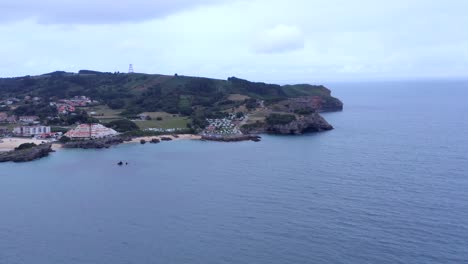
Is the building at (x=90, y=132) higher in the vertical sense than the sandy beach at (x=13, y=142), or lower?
higher

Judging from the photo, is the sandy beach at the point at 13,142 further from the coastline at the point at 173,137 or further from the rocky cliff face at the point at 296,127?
the rocky cliff face at the point at 296,127

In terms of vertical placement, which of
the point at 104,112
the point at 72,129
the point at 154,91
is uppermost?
the point at 154,91

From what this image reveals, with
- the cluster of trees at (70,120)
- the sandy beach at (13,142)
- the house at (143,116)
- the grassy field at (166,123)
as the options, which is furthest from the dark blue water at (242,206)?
the house at (143,116)

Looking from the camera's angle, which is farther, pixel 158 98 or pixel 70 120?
pixel 158 98

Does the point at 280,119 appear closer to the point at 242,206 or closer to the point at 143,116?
the point at 143,116

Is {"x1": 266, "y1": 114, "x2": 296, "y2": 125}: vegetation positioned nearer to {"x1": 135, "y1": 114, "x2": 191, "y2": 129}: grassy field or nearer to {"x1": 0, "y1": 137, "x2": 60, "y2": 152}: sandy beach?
{"x1": 135, "y1": 114, "x2": 191, "y2": 129}: grassy field

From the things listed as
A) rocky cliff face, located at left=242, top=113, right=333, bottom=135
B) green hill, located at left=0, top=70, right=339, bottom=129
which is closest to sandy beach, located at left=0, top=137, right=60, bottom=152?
green hill, located at left=0, top=70, right=339, bottom=129

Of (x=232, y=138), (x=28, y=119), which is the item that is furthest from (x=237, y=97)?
(x=28, y=119)

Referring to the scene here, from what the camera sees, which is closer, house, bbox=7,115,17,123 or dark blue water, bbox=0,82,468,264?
dark blue water, bbox=0,82,468,264
